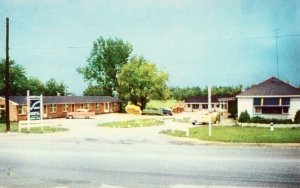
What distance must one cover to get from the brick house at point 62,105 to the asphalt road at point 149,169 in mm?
29060

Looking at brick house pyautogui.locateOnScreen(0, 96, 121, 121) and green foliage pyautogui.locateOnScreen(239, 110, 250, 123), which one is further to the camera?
brick house pyautogui.locateOnScreen(0, 96, 121, 121)

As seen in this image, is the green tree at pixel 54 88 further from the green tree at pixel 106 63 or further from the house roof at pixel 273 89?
the house roof at pixel 273 89

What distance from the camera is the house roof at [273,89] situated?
3100 centimetres

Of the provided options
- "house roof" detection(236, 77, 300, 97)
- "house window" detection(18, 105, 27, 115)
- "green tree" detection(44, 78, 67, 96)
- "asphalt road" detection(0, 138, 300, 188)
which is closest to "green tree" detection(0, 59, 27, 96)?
"green tree" detection(44, 78, 67, 96)

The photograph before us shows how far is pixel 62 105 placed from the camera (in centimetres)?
4950

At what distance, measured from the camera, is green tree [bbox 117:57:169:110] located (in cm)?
5909

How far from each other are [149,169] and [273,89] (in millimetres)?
24595

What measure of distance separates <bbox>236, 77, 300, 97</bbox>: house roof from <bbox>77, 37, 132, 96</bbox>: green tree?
121 ft

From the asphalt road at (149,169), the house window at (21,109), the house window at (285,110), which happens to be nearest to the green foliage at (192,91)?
the house window at (21,109)

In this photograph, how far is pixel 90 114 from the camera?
157 ft

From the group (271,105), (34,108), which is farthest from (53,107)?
(271,105)

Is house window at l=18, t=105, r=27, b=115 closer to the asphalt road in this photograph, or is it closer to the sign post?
the sign post

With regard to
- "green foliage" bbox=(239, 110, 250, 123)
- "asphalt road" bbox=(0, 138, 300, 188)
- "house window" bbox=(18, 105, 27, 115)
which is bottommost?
"asphalt road" bbox=(0, 138, 300, 188)

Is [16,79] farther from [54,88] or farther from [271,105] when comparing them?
[271,105]
